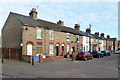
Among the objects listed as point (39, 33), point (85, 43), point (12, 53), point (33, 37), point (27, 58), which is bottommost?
point (27, 58)

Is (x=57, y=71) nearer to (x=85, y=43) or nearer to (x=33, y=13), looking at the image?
(x=33, y=13)

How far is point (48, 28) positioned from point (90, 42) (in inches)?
783

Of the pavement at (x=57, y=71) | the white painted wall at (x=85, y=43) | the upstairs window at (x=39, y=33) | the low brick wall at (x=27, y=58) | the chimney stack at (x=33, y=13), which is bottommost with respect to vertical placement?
the pavement at (x=57, y=71)

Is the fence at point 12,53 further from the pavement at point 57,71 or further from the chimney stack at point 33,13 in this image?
the chimney stack at point 33,13

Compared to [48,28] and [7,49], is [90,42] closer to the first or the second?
[48,28]

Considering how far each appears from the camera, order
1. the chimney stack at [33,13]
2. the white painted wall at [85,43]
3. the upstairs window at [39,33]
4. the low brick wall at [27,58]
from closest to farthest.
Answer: the low brick wall at [27,58] → the upstairs window at [39,33] → the chimney stack at [33,13] → the white painted wall at [85,43]

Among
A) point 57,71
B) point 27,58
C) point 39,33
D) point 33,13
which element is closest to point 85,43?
point 39,33

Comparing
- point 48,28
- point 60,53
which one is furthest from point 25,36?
point 60,53

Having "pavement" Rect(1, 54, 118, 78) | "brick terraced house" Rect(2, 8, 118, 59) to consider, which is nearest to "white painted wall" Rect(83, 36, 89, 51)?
"brick terraced house" Rect(2, 8, 118, 59)

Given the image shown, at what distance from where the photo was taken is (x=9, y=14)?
21.3 meters

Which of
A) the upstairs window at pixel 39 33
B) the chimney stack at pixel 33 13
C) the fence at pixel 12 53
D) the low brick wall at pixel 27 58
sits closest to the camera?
the low brick wall at pixel 27 58

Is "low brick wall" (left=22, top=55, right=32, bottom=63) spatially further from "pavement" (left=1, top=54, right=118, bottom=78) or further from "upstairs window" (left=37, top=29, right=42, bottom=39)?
"upstairs window" (left=37, top=29, right=42, bottom=39)

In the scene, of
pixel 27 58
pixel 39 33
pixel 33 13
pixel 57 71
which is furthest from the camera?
pixel 33 13

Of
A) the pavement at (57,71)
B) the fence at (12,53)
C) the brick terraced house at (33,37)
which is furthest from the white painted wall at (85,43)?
the fence at (12,53)
